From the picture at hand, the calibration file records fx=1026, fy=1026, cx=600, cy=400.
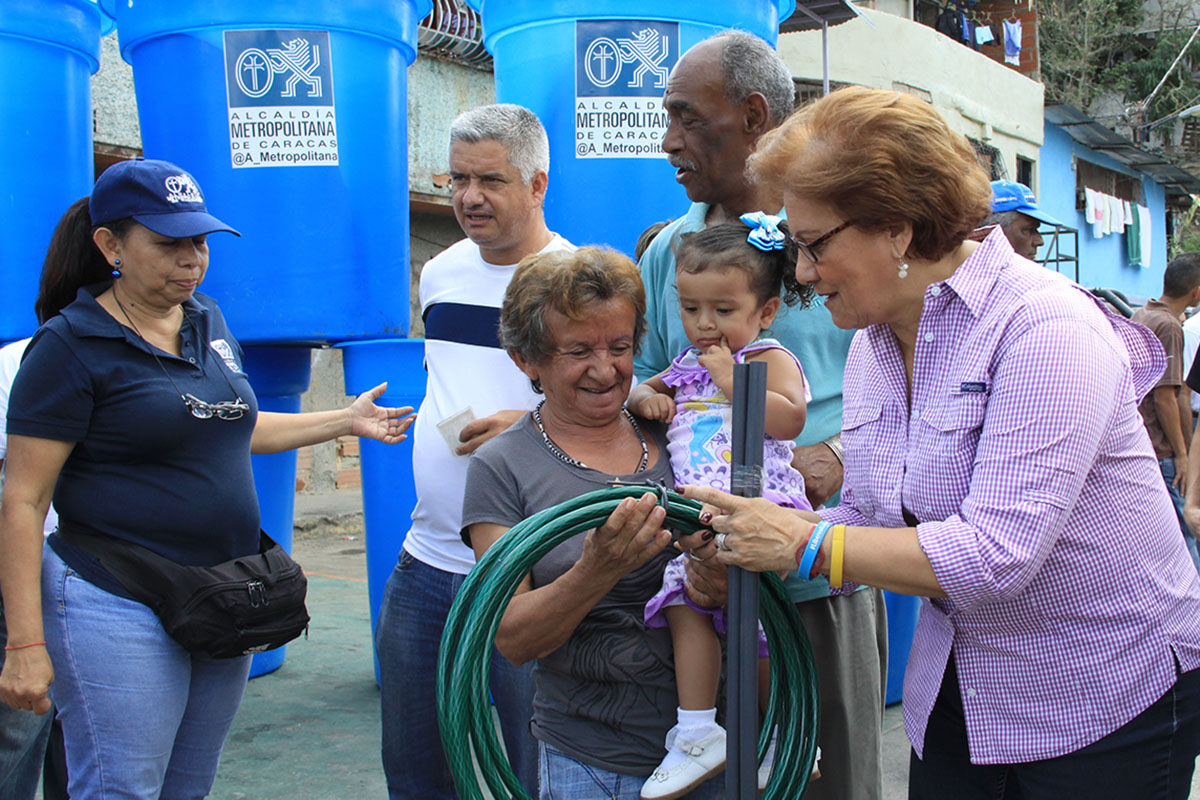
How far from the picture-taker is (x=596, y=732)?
1918mm

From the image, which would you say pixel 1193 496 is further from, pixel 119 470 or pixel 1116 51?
pixel 1116 51

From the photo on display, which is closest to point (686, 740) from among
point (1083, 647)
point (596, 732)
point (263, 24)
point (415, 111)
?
point (596, 732)

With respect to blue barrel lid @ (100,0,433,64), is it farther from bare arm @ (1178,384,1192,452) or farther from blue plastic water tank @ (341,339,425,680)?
bare arm @ (1178,384,1192,452)

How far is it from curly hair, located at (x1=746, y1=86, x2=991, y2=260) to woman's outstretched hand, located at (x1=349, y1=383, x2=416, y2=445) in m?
1.50

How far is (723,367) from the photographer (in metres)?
2.14

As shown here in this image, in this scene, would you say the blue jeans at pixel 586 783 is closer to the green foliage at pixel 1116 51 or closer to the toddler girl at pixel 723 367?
the toddler girl at pixel 723 367

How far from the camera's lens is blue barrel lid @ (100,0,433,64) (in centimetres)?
332

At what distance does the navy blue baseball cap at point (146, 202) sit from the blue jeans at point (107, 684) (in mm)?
788

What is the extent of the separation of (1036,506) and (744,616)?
0.47 metres

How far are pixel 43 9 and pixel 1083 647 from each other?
369 cm

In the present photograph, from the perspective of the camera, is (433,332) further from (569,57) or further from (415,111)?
(415,111)

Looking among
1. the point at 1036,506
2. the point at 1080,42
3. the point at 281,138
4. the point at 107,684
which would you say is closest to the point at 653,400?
the point at 1036,506

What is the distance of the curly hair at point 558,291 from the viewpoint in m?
1.99

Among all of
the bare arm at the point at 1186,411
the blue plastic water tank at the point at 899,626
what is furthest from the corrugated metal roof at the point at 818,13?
the blue plastic water tank at the point at 899,626
